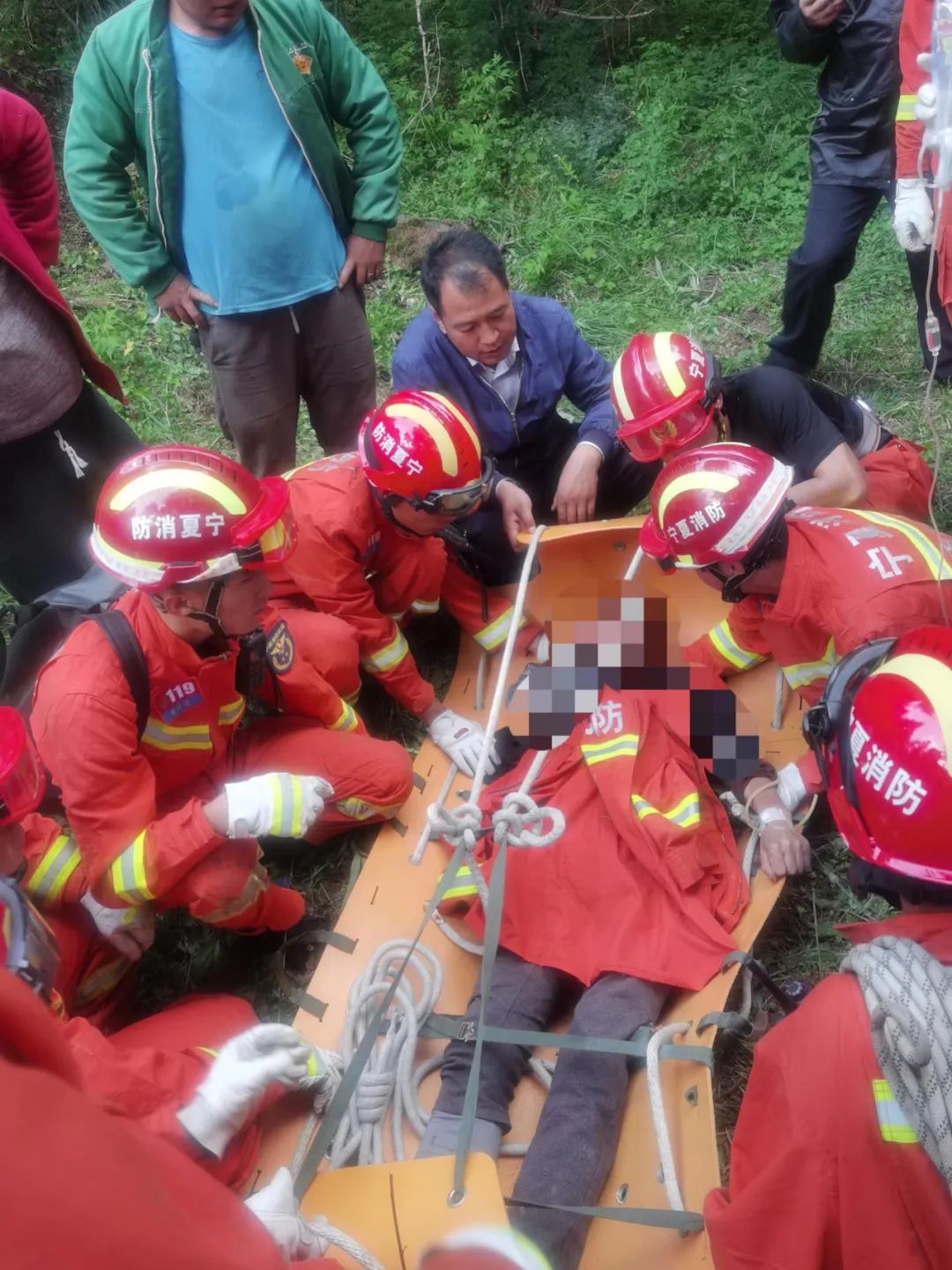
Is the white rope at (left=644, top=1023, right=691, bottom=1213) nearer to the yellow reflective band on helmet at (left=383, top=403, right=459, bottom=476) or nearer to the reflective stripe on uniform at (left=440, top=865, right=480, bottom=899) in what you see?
the reflective stripe on uniform at (left=440, top=865, right=480, bottom=899)

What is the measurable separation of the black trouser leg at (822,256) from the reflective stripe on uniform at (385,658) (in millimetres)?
2595

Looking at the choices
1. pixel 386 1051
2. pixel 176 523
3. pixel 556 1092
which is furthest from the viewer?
pixel 386 1051

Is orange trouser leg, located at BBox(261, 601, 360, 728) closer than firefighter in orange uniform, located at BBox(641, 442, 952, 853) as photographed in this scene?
No

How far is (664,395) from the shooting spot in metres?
3.25

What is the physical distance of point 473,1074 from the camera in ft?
6.44

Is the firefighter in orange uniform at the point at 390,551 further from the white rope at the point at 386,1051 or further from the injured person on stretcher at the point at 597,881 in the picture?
the white rope at the point at 386,1051

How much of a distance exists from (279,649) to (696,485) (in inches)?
51.9

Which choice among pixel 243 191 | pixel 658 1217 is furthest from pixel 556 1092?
pixel 243 191

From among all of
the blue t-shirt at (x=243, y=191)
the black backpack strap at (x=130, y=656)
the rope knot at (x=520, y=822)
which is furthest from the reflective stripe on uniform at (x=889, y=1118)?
the blue t-shirt at (x=243, y=191)

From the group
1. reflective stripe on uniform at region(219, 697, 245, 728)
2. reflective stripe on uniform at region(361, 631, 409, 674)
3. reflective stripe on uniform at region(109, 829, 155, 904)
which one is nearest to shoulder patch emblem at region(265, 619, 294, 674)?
reflective stripe on uniform at region(219, 697, 245, 728)

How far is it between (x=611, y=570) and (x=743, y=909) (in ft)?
4.37

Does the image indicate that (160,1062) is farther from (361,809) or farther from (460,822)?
(361,809)

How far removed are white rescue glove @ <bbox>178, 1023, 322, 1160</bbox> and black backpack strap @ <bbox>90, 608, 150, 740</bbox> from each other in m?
0.87

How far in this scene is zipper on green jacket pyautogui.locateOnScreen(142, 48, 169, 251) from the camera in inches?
128
